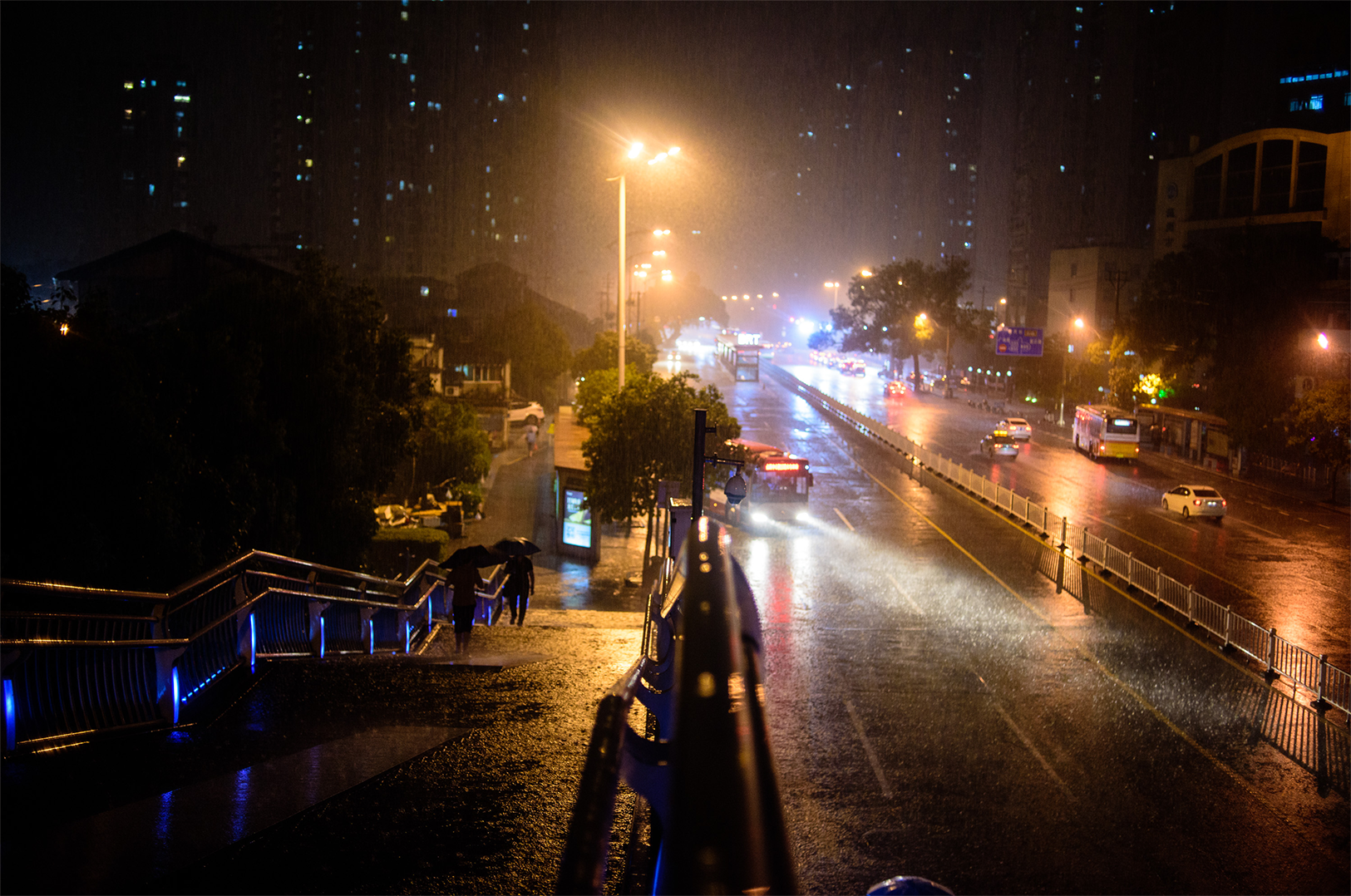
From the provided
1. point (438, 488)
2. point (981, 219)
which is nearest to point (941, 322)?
point (981, 219)

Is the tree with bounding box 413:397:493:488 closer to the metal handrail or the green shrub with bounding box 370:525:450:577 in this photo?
the green shrub with bounding box 370:525:450:577

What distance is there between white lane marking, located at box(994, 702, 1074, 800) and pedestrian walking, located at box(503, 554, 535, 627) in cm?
752

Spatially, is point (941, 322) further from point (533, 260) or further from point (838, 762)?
point (838, 762)

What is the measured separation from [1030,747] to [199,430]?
13187mm

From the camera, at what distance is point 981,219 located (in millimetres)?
153375

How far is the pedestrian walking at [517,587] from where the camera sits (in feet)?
55.4

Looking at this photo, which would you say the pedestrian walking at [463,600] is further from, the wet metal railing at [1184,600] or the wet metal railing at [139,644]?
the wet metal railing at [1184,600]

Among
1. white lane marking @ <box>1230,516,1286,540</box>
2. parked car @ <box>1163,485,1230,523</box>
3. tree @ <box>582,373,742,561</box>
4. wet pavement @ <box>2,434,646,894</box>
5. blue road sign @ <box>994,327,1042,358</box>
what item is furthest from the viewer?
blue road sign @ <box>994,327,1042,358</box>

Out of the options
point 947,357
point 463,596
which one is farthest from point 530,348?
point 463,596

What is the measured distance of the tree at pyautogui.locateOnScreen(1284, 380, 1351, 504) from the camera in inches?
1444

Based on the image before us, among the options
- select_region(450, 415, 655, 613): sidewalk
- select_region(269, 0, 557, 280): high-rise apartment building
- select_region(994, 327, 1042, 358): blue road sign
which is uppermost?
select_region(269, 0, 557, 280): high-rise apartment building

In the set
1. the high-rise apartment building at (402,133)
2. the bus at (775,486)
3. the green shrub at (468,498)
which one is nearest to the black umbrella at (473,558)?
the green shrub at (468,498)

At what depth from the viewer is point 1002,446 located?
46656mm

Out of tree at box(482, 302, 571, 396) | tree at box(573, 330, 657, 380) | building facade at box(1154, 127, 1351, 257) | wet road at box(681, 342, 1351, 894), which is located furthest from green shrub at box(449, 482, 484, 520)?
building facade at box(1154, 127, 1351, 257)
